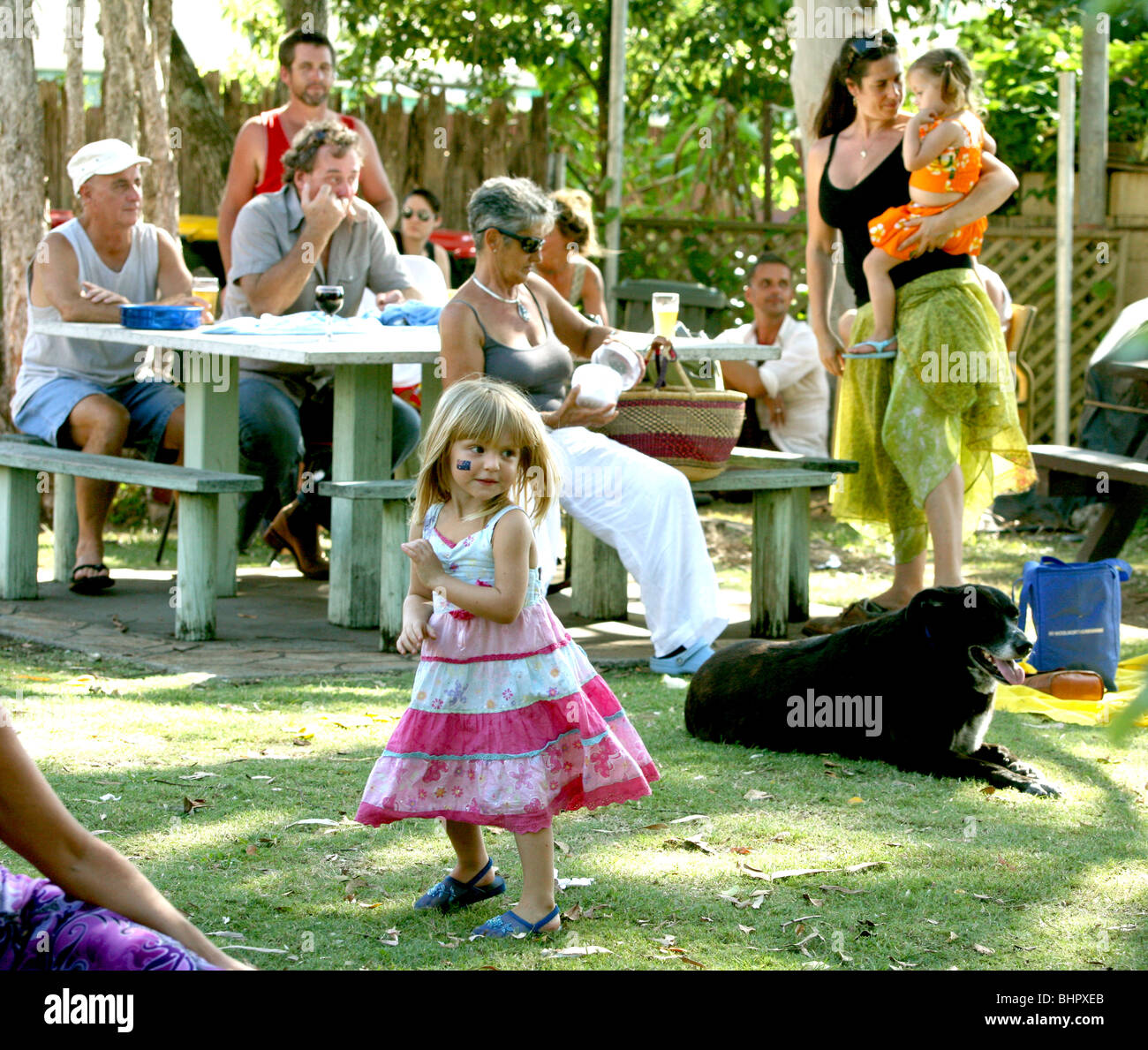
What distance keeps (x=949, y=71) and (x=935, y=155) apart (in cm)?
32

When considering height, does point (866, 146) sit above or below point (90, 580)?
above

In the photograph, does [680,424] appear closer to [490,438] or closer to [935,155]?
[935,155]

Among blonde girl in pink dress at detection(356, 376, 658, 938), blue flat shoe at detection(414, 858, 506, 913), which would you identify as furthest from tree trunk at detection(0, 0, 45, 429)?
blue flat shoe at detection(414, 858, 506, 913)

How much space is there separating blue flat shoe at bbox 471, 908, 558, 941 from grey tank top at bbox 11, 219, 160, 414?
14.1 ft

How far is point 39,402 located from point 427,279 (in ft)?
7.99

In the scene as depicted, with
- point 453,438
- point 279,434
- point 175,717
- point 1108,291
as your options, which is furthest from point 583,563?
point 1108,291

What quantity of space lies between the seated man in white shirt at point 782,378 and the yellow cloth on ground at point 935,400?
2.56 metres

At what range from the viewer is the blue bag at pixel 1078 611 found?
514 cm

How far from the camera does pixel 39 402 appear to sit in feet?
21.1

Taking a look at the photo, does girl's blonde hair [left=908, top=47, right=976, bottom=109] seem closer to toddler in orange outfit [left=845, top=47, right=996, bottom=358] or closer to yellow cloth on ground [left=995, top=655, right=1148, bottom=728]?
toddler in orange outfit [left=845, top=47, right=996, bottom=358]

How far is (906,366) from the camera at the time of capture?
5.70 meters

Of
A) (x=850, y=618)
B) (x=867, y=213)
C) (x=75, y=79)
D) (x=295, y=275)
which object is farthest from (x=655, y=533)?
(x=75, y=79)

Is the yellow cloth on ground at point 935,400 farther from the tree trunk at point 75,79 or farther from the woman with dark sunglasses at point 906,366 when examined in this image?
the tree trunk at point 75,79

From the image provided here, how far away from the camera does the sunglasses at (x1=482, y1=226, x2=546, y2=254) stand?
504 centimetres
